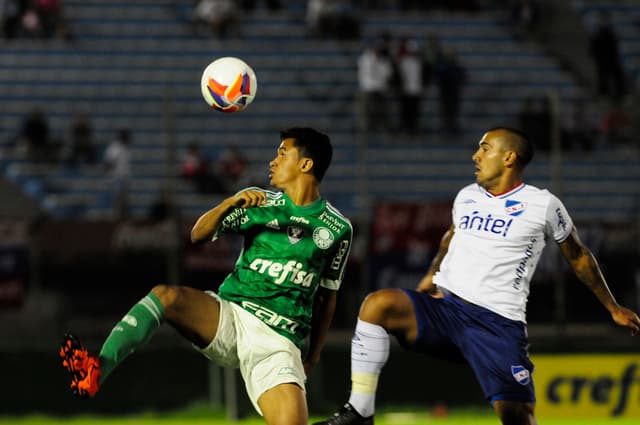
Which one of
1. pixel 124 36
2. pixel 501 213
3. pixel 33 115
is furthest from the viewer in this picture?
pixel 124 36

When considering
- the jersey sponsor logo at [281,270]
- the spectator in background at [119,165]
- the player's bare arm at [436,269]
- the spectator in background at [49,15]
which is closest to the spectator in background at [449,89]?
the spectator in background at [119,165]

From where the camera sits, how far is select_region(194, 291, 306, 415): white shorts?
23.6ft

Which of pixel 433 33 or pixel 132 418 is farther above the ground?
pixel 433 33

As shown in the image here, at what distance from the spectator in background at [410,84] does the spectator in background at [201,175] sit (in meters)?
4.72

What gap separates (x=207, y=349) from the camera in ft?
23.8

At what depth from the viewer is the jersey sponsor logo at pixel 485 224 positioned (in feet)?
25.9

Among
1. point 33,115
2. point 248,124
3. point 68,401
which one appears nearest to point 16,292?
point 68,401

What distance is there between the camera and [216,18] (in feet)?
79.0

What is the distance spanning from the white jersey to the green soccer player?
→ 785mm

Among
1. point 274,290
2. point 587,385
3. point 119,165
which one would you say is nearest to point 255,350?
point 274,290

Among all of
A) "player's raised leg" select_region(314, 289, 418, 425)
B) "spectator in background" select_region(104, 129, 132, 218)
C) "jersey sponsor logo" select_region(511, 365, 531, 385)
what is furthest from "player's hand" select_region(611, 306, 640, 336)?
"spectator in background" select_region(104, 129, 132, 218)

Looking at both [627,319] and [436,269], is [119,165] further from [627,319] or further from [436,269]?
[627,319]

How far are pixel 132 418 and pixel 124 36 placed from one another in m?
11.8

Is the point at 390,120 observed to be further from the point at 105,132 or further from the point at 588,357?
the point at 588,357
